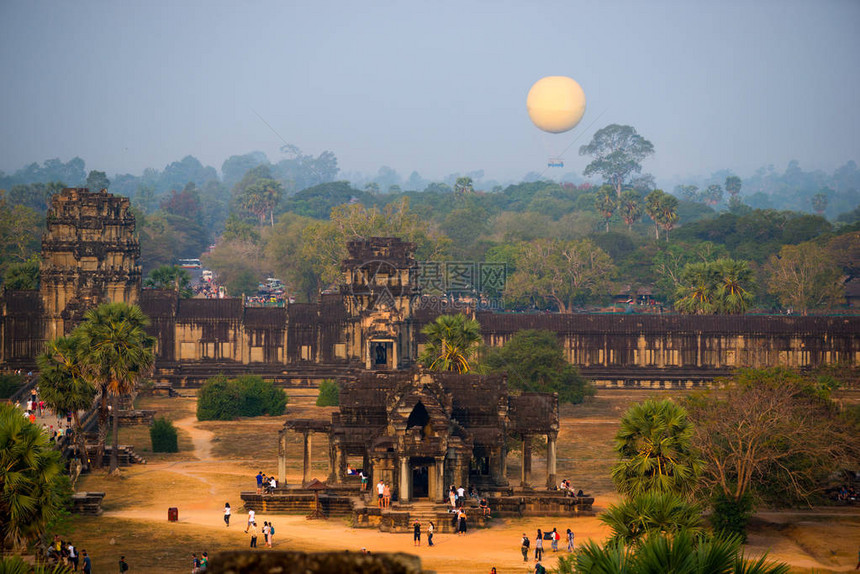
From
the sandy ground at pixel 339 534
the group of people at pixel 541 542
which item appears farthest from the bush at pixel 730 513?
the group of people at pixel 541 542

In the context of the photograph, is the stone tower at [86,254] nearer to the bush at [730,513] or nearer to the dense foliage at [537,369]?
the dense foliage at [537,369]

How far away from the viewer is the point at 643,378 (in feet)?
291

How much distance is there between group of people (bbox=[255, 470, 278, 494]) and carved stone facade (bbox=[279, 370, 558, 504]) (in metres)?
0.54

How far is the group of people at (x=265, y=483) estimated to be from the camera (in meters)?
52.7

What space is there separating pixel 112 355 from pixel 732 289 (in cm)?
5361

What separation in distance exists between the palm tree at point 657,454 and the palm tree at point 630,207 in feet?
435

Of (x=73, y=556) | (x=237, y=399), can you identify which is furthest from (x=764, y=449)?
(x=237, y=399)

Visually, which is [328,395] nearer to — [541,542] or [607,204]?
[541,542]

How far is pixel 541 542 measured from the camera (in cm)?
4469

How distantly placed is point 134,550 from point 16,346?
159 feet

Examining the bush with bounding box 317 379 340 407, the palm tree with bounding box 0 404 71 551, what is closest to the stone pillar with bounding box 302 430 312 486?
the palm tree with bounding box 0 404 71 551

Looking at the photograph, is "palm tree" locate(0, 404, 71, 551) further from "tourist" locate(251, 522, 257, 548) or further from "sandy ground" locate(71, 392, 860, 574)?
"tourist" locate(251, 522, 257, 548)

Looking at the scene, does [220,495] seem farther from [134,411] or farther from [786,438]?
[786,438]

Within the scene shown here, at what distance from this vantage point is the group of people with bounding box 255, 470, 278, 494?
52.7 m
